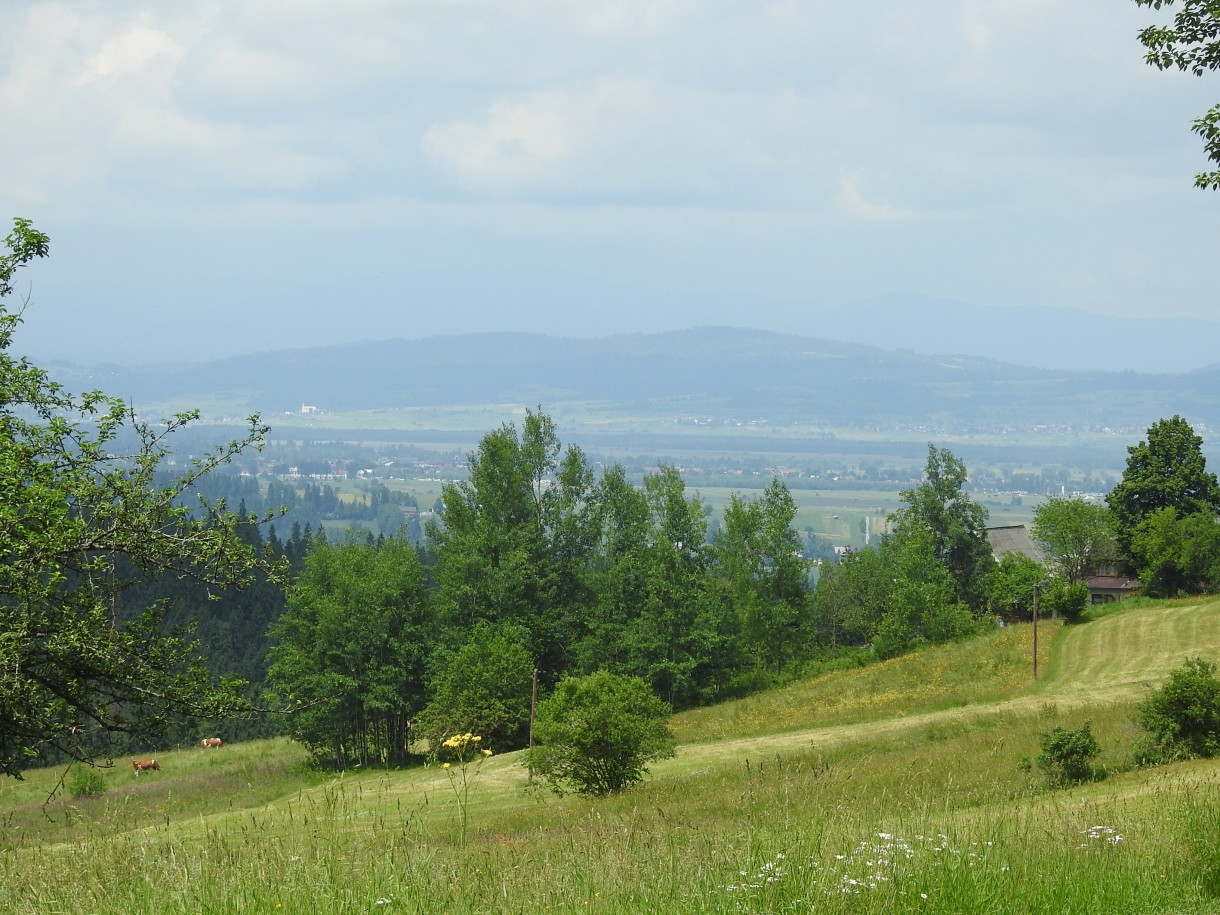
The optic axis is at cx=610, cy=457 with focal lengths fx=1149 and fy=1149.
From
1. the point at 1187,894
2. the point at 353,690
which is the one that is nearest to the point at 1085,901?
the point at 1187,894

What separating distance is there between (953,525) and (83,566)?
6770 cm

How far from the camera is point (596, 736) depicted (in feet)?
84.0

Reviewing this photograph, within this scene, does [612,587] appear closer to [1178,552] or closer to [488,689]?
[488,689]

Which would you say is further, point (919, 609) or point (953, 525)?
point (953, 525)

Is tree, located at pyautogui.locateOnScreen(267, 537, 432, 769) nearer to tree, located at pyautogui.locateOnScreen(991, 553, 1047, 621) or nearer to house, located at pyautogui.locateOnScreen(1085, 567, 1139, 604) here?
tree, located at pyautogui.locateOnScreen(991, 553, 1047, 621)

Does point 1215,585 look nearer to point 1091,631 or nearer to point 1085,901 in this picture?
point 1091,631

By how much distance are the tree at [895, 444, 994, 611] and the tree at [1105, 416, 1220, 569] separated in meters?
9.78

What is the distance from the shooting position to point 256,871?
6.02 m

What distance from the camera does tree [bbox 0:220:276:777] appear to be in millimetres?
10172

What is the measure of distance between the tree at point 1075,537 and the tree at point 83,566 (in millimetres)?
71442

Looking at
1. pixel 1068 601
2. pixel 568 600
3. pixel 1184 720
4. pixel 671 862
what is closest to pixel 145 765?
pixel 568 600

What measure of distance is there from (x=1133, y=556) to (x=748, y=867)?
2559 inches

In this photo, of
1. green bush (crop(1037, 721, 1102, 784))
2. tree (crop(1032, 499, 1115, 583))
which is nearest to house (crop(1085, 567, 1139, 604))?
tree (crop(1032, 499, 1115, 583))

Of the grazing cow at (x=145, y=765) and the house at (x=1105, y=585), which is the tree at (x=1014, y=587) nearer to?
the house at (x=1105, y=585)
